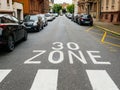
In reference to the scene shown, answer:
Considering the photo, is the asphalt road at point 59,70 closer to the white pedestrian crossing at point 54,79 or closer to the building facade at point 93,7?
the white pedestrian crossing at point 54,79

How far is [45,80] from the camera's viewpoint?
578cm

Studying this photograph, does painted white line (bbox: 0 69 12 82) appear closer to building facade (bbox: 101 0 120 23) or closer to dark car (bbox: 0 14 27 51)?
dark car (bbox: 0 14 27 51)

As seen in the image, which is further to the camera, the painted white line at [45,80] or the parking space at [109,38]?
the parking space at [109,38]

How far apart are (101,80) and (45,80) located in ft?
4.79

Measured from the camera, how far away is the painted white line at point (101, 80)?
5262 millimetres

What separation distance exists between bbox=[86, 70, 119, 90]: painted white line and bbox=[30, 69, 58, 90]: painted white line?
96cm

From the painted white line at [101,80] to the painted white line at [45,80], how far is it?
37.8 inches

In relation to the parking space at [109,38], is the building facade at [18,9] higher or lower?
higher

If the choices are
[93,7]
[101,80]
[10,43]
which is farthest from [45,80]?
[93,7]

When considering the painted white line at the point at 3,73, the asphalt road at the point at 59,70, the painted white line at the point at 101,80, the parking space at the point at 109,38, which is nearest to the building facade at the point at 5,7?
the parking space at the point at 109,38

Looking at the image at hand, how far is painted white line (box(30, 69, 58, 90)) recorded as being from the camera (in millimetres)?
5251

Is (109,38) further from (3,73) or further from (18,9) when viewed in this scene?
(18,9)

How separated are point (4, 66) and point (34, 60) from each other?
1204 millimetres

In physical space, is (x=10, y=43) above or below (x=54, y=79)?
above
